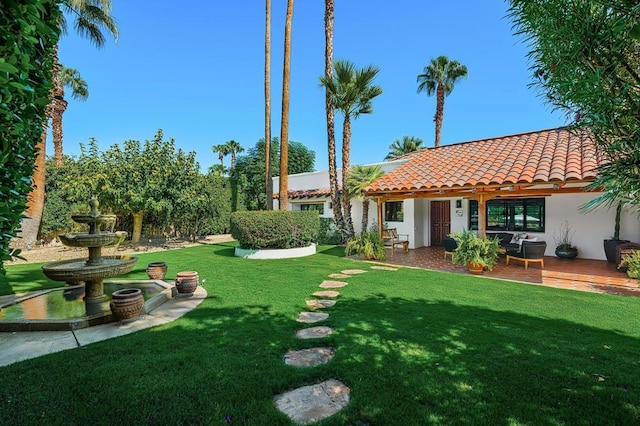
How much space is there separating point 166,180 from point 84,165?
3909mm

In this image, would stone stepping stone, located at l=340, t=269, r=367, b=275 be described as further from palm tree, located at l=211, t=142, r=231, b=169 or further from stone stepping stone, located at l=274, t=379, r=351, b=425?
palm tree, located at l=211, t=142, r=231, b=169

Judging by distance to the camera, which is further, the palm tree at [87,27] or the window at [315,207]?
the window at [315,207]

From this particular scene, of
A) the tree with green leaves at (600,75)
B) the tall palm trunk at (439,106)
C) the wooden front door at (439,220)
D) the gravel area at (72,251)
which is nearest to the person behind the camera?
the tree with green leaves at (600,75)

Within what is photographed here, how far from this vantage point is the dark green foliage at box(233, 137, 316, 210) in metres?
24.9

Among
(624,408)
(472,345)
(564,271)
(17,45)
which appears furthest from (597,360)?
(564,271)

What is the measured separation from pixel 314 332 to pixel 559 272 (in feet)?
30.2

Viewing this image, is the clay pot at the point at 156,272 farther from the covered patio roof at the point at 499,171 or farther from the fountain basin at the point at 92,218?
the covered patio roof at the point at 499,171

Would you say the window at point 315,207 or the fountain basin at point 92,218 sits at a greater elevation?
the window at point 315,207

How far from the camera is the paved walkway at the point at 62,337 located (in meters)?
4.20

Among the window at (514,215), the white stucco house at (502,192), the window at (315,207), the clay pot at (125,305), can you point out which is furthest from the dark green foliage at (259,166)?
the clay pot at (125,305)

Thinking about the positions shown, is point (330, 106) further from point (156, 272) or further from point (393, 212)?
point (156, 272)

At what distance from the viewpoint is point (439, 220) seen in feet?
55.7

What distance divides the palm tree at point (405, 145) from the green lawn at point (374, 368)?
91.1ft

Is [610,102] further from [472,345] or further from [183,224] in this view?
[183,224]
